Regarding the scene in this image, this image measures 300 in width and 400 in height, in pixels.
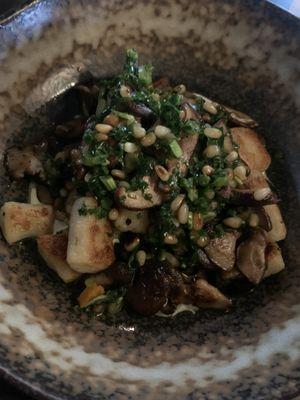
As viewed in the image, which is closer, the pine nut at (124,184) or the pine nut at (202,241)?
the pine nut at (124,184)

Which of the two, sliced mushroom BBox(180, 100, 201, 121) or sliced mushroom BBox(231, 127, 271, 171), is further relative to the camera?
sliced mushroom BBox(231, 127, 271, 171)

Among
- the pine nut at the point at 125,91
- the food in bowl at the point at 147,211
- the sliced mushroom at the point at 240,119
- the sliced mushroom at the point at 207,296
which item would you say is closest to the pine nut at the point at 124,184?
the food in bowl at the point at 147,211

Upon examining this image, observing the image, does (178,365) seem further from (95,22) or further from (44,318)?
(95,22)

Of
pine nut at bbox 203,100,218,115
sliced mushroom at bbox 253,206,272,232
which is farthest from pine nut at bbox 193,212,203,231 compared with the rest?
pine nut at bbox 203,100,218,115

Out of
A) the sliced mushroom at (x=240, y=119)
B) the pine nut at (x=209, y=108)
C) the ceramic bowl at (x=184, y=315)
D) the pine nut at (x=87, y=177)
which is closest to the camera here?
the ceramic bowl at (x=184, y=315)

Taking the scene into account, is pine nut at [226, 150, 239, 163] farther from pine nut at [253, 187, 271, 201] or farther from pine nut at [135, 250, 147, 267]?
pine nut at [135, 250, 147, 267]

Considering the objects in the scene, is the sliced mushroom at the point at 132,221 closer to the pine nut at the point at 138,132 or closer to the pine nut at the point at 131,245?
the pine nut at the point at 131,245

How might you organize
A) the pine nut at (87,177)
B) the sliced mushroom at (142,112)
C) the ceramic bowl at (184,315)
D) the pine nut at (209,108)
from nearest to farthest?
1. the ceramic bowl at (184,315)
2. the pine nut at (87,177)
3. the sliced mushroom at (142,112)
4. the pine nut at (209,108)

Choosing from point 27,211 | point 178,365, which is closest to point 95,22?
point 27,211
